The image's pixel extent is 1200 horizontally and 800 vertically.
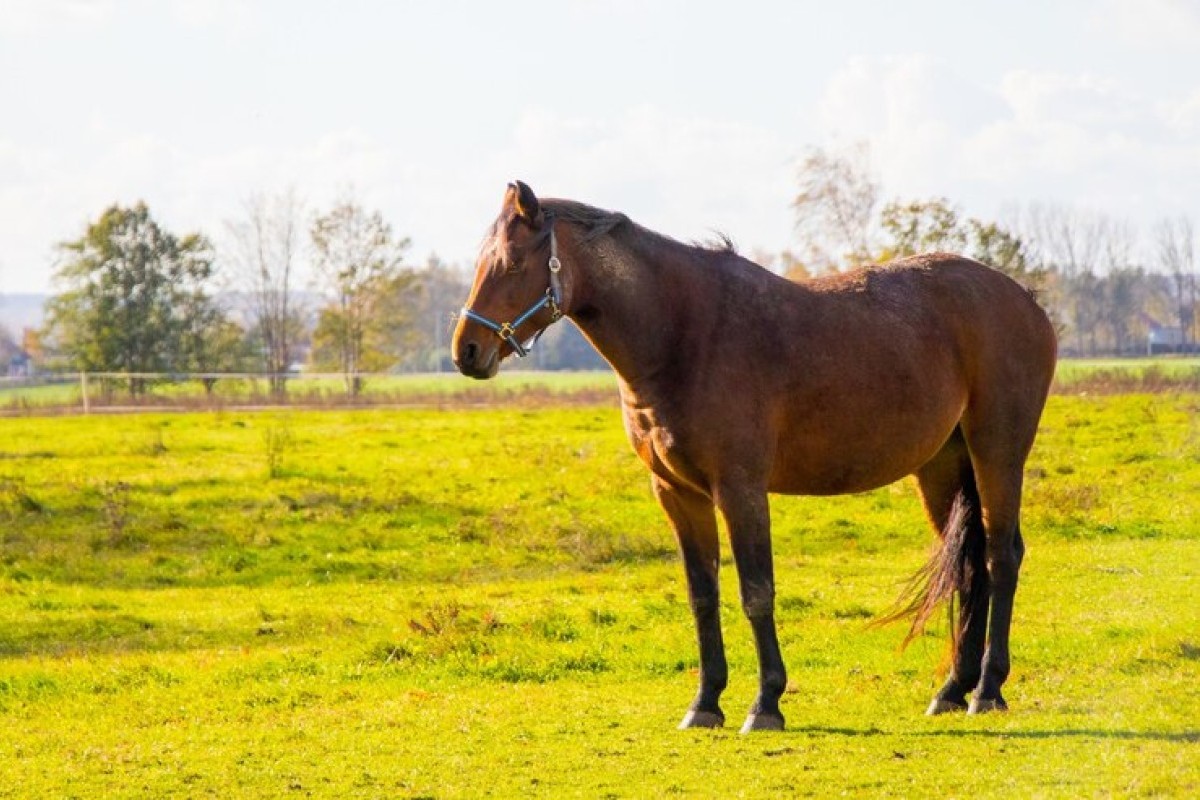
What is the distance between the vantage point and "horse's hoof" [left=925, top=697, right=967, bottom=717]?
9352mm

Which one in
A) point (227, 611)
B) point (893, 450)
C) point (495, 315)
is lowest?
point (227, 611)

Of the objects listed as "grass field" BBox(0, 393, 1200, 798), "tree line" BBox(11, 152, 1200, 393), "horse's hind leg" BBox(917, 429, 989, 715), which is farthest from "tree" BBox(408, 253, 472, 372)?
"horse's hind leg" BBox(917, 429, 989, 715)

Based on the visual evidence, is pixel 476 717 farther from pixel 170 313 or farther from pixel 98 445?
pixel 170 313

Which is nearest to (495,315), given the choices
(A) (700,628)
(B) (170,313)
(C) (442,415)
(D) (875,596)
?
(A) (700,628)

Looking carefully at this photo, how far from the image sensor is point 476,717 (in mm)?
9898

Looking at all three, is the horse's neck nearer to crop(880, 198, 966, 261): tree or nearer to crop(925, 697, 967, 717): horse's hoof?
crop(925, 697, 967, 717): horse's hoof

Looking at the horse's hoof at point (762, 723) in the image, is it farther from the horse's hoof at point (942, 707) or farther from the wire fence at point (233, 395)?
the wire fence at point (233, 395)

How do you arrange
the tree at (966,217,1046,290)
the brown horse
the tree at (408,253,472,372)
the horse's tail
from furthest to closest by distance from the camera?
the tree at (408,253,472,372) → the tree at (966,217,1046,290) → the horse's tail → the brown horse

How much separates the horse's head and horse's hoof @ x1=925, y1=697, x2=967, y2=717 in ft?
10.7

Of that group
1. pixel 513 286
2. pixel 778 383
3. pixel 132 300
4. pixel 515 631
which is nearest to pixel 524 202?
pixel 513 286

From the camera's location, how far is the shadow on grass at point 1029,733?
821cm

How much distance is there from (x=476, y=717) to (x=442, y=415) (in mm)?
29681

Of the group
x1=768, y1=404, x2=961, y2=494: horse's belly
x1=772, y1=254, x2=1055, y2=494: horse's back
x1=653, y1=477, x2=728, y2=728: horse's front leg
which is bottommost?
x1=653, y1=477, x2=728, y2=728: horse's front leg

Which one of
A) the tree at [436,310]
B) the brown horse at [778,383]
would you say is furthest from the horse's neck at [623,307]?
the tree at [436,310]
